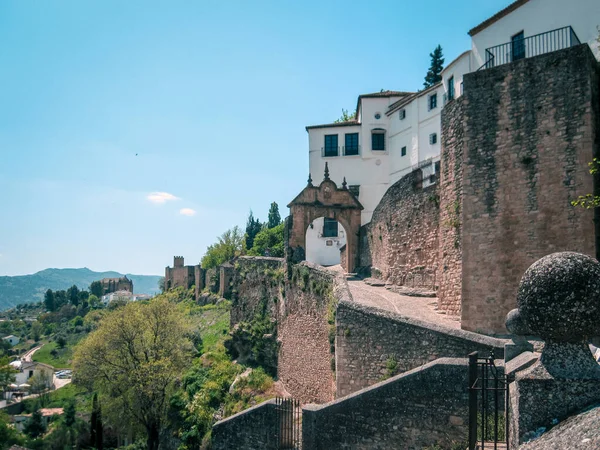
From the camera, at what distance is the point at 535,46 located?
18375 millimetres

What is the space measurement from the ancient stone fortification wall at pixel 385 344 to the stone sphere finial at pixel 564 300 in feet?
20.5

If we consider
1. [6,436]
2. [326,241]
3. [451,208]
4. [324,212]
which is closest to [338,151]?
[326,241]

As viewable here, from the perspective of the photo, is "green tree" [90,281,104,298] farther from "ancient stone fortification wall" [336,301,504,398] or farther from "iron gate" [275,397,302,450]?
"ancient stone fortification wall" [336,301,504,398]

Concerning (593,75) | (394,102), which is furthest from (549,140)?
(394,102)

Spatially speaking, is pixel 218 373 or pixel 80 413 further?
pixel 80 413

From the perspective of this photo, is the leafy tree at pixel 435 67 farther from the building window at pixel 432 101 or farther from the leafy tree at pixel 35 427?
the leafy tree at pixel 35 427

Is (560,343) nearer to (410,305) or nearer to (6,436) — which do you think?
(410,305)

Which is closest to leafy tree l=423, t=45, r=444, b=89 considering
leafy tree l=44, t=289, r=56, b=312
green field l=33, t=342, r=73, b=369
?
green field l=33, t=342, r=73, b=369

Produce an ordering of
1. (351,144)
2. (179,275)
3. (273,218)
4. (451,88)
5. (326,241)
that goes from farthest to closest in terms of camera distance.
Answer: (179,275), (273,218), (326,241), (351,144), (451,88)

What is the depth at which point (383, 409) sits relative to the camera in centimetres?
949

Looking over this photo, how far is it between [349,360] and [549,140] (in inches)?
303

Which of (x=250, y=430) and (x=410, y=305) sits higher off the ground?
(x=410, y=305)

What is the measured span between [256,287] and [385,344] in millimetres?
18332

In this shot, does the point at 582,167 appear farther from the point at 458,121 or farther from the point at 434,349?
the point at 434,349
